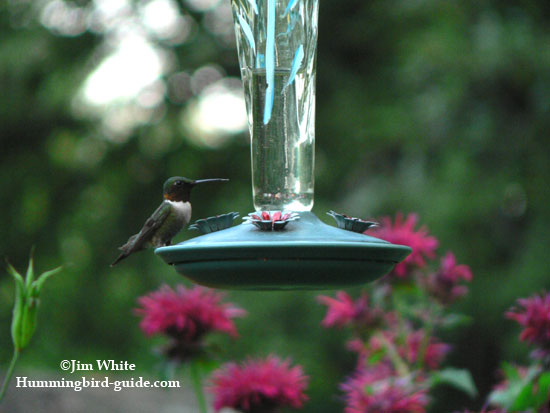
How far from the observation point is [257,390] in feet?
5.64

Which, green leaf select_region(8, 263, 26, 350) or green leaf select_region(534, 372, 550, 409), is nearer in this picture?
green leaf select_region(8, 263, 26, 350)

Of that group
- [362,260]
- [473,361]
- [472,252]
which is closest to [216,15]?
[472,252]

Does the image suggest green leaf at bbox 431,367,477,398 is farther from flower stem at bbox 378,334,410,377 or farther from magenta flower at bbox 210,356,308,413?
magenta flower at bbox 210,356,308,413

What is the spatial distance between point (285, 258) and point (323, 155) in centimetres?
290

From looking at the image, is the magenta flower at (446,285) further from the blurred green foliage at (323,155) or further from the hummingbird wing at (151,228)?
the blurred green foliage at (323,155)

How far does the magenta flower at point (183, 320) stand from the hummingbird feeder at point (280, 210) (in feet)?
1.74

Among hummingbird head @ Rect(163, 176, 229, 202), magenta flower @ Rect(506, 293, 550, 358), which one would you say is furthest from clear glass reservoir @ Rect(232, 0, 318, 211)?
magenta flower @ Rect(506, 293, 550, 358)

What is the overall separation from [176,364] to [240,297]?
78.0 inches

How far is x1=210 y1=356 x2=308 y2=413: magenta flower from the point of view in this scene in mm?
1724

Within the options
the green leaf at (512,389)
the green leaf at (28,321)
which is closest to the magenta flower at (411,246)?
the green leaf at (512,389)

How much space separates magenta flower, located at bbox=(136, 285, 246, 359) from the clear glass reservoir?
0.53m

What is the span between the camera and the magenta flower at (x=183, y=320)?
1826 mm

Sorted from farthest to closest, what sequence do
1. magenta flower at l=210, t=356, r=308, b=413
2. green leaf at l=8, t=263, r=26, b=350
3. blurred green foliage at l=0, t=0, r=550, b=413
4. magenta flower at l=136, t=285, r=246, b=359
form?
blurred green foliage at l=0, t=0, r=550, b=413, magenta flower at l=136, t=285, r=246, b=359, magenta flower at l=210, t=356, r=308, b=413, green leaf at l=8, t=263, r=26, b=350

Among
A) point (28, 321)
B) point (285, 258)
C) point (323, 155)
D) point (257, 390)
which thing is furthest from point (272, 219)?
point (323, 155)
